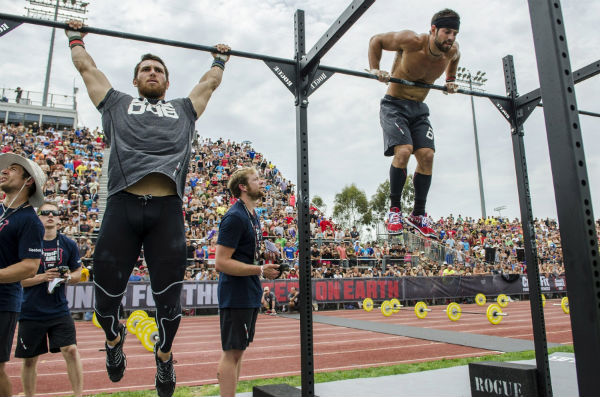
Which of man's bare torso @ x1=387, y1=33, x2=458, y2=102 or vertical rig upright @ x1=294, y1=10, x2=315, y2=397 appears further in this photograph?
man's bare torso @ x1=387, y1=33, x2=458, y2=102

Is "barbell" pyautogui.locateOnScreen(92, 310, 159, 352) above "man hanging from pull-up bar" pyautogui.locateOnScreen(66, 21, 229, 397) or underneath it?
underneath

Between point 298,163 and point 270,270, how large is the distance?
105 centimetres

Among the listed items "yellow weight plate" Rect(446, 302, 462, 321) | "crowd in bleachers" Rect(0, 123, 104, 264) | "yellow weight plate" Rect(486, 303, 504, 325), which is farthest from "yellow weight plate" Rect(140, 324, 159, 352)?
"yellow weight plate" Rect(486, 303, 504, 325)

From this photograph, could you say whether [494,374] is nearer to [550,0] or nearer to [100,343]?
[550,0]

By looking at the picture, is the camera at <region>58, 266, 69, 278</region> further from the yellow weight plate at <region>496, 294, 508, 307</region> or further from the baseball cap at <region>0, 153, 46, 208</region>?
the yellow weight plate at <region>496, 294, 508, 307</region>

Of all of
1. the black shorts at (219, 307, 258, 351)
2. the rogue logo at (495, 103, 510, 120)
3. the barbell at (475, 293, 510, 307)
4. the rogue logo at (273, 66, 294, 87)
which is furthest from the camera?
the barbell at (475, 293, 510, 307)

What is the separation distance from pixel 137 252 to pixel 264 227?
13279mm

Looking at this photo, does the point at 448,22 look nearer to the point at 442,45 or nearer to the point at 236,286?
the point at 442,45

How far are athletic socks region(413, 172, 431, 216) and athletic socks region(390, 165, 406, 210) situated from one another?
187mm

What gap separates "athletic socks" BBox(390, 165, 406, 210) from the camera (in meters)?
3.91

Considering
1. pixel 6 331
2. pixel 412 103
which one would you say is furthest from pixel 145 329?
pixel 412 103

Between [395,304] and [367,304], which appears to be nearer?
[395,304]

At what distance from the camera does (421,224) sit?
3986 millimetres

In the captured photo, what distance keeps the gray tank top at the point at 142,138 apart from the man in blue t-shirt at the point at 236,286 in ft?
1.95
